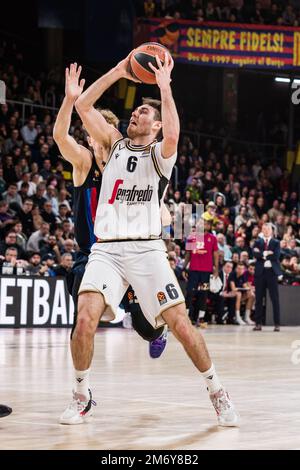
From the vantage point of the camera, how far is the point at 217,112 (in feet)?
122

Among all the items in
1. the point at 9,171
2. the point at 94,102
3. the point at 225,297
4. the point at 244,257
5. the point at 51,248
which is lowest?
the point at 225,297

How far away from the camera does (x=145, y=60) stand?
22.2ft

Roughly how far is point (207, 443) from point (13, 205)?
49.2 ft

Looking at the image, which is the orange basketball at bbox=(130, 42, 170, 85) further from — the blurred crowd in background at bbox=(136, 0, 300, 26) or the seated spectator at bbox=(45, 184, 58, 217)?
the blurred crowd in background at bbox=(136, 0, 300, 26)

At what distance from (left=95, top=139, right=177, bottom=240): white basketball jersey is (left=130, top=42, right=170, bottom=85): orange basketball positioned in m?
0.49

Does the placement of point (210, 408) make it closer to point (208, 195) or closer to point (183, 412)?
point (183, 412)

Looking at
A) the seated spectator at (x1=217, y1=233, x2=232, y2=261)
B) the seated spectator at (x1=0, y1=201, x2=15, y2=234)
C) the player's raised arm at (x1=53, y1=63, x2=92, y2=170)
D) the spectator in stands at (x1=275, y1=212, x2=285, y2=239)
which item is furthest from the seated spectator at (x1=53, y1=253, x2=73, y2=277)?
the player's raised arm at (x1=53, y1=63, x2=92, y2=170)

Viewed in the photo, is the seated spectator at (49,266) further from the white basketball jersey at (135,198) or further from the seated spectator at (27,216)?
the white basketball jersey at (135,198)

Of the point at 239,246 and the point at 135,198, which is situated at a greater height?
the point at 135,198

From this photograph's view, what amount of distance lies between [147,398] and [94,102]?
8.03 feet

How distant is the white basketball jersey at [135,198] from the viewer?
6.66m

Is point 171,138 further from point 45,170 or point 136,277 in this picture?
point 45,170

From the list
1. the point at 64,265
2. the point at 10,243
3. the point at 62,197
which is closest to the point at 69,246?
the point at 64,265
